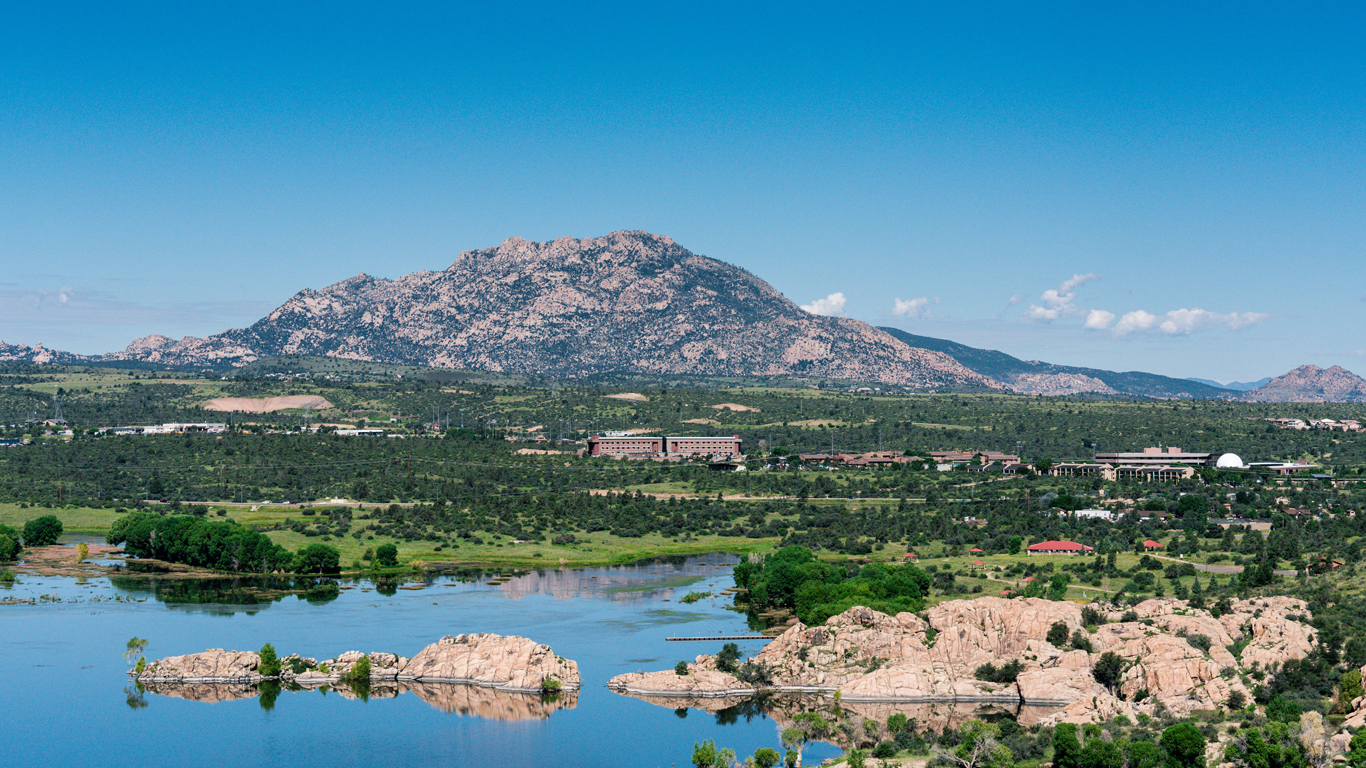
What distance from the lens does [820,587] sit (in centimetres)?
9806

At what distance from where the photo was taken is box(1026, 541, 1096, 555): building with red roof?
116 metres

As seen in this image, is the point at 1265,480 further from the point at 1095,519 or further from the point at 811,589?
the point at 811,589

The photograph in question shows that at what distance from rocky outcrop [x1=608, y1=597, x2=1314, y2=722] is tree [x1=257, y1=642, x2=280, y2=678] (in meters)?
22.1

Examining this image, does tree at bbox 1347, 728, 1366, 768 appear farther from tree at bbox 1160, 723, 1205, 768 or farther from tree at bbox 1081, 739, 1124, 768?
tree at bbox 1081, 739, 1124, 768

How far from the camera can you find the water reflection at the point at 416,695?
7650 cm

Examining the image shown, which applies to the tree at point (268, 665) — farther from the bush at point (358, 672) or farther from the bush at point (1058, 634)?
the bush at point (1058, 634)

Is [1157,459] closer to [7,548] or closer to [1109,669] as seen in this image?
[1109,669]

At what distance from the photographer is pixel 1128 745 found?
59594 millimetres

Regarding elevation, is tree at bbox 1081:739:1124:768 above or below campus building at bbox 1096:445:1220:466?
below

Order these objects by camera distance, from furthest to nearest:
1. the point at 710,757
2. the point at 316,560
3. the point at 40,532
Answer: the point at 40,532, the point at 316,560, the point at 710,757

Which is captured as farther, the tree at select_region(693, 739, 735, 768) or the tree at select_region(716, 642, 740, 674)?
the tree at select_region(716, 642, 740, 674)

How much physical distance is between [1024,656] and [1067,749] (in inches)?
789

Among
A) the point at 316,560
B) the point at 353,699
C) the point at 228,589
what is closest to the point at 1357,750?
the point at 353,699

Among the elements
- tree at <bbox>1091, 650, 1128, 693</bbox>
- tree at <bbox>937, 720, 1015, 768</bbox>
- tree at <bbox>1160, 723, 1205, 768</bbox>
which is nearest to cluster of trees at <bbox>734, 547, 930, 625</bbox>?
tree at <bbox>1091, 650, 1128, 693</bbox>
